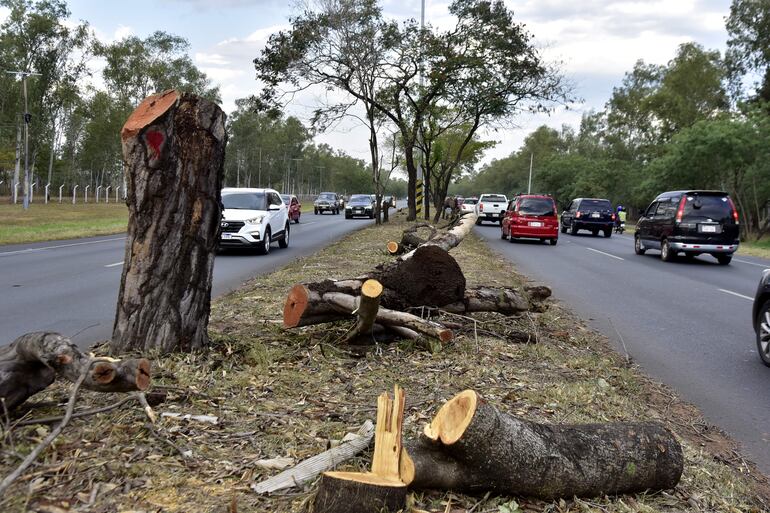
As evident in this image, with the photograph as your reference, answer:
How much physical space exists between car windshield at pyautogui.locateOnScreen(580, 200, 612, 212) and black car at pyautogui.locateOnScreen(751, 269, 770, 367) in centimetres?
2426

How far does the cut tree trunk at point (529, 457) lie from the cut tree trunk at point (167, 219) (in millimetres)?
2645

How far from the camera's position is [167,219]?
191 inches

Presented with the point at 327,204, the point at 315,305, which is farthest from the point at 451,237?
the point at 327,204

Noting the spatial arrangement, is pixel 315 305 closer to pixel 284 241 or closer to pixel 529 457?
pixel 529 457

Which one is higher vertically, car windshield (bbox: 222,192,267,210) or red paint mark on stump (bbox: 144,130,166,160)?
red paint mark on stump (bbox: 144,130,166,160)

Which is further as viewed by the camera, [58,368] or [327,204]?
[327,204]

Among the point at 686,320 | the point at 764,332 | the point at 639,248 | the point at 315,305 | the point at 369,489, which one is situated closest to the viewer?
the point at 369,489

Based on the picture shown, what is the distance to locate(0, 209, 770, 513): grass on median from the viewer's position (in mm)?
3018

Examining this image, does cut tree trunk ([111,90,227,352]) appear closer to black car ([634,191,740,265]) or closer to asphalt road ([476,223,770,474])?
asphalt road ([476,223,770,474])

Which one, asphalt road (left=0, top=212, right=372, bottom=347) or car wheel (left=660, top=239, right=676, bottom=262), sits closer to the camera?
asphalt road (left=0, top=212, right=372, bottom=347)

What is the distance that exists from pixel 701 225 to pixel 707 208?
1.59ft

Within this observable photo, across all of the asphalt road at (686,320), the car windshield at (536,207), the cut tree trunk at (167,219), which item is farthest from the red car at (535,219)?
the cut tree trunk at (167,219)

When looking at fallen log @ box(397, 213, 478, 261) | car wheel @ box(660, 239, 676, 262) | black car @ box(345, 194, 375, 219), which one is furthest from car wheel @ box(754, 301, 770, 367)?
black car @ box(345, 194, 375, 219)

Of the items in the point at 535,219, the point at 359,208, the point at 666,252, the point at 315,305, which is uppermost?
the point at 359,208
